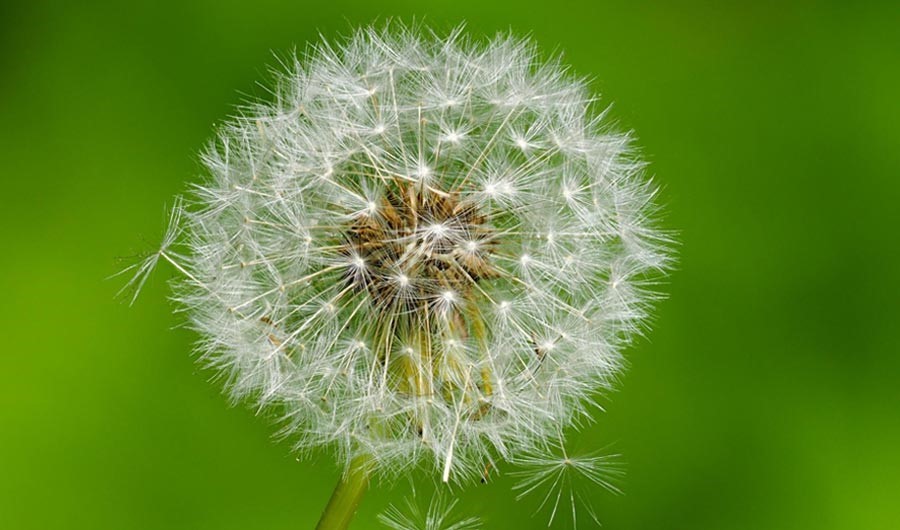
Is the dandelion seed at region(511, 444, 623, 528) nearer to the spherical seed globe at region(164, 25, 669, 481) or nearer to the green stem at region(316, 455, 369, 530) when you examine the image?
the spherical seed globe at region(164, 25, 669, 481)

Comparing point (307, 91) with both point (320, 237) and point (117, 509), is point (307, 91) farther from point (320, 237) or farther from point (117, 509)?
point (117, 509)

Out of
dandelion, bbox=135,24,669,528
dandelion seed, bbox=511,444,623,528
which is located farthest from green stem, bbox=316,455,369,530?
dandelion seed, bbox=511,444,623,528

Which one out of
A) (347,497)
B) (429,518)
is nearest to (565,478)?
(429,518)

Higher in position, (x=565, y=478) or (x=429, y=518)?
(x=565, y=478)

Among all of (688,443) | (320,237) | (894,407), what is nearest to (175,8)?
(320,237)

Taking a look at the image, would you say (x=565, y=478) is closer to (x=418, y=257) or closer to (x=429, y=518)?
(x=429, y=518)

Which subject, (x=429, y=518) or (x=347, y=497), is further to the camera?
(x=429, y=518)

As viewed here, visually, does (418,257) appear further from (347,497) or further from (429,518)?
(429,518)
